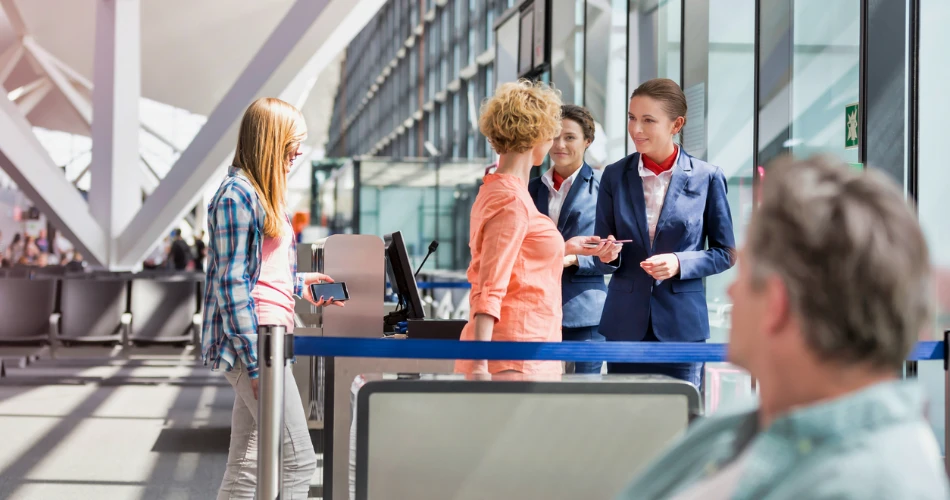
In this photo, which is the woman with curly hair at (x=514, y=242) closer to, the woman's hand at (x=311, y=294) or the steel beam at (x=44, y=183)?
the woman's hand at (x=311, y=294)

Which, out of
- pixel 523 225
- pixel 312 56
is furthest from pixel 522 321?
pixel 312 56

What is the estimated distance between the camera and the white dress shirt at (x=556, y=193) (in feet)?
13.6

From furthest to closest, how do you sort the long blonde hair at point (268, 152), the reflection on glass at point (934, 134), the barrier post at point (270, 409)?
the reflection on glass at point (934, 134) → the long blonde hair at point (268, 152) → the barrier post at point (270, 409)

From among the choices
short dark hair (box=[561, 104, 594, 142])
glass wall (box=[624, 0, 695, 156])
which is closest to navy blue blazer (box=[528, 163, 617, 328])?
short dark hair (box=[561, 104, 594, 142])

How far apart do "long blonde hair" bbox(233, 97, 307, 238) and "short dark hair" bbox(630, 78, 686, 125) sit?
1194mm

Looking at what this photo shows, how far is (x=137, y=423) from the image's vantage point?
23.6ft

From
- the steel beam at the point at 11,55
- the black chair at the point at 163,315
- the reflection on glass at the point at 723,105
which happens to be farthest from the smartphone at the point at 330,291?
the steel beam at the point at 11,55

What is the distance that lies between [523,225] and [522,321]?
0.29 metres

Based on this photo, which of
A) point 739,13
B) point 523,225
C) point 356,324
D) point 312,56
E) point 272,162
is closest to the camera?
point 523,225

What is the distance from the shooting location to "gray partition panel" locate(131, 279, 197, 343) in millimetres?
8664

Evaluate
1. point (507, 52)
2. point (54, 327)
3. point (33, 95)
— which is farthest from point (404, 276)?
point (33, 95)

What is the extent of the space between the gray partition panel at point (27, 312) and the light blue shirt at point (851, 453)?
29.0 ft

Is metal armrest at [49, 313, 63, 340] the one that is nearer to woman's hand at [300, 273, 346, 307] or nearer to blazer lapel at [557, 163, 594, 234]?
woman's hand at [300, 273, 346, 307]

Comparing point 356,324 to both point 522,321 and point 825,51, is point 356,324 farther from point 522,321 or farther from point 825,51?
point 825,51
